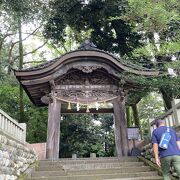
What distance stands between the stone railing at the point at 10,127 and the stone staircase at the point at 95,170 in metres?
1.16

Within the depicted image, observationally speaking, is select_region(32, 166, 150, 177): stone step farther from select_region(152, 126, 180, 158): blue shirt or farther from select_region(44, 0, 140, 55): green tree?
select_region(44, 0, 140, 55): green tree

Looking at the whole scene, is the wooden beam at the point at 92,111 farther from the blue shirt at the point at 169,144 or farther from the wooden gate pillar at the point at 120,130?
the blue shirt at the point at 169,144

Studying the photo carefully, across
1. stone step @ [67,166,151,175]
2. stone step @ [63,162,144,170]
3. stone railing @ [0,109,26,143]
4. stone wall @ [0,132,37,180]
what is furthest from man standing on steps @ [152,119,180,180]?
stone step @ [63,162,144,170]

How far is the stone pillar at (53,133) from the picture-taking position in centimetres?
1030

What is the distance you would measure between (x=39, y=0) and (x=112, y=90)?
5.45 metres

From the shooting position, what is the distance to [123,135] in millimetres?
10688

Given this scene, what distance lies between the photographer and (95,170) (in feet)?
25.1

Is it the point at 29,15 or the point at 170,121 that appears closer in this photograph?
the point at 170,121

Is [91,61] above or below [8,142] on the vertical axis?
above

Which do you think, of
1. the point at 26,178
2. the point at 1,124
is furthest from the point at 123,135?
the point at 1,124

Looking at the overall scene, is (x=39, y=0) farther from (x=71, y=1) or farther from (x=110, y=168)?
(x=110, y=168)

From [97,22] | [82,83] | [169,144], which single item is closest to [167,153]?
[169,144]

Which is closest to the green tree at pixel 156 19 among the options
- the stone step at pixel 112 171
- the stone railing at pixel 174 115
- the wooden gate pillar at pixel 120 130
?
the stone railing at pixel 174 115

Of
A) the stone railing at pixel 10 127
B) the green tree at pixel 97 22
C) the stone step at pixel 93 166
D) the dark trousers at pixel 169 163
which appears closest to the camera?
the dark trousers at pixel 169 163
